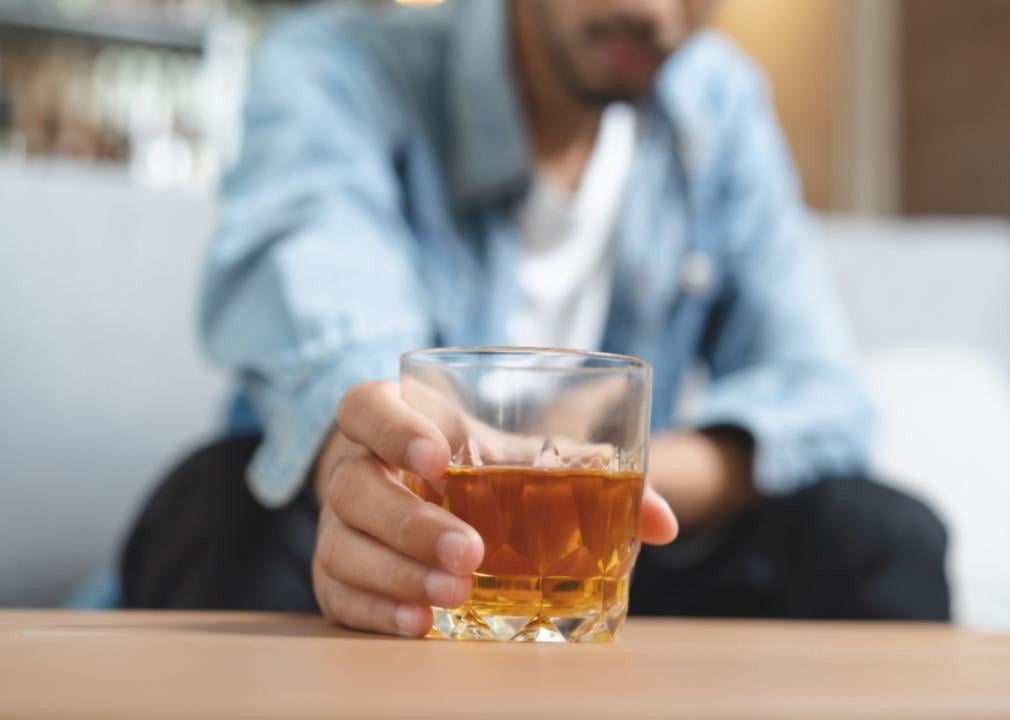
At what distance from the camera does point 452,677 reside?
0.93ft

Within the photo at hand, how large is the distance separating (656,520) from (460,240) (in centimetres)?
69

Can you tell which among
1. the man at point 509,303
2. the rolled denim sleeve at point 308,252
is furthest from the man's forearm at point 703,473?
the rolled denim sleeve at point 308,252

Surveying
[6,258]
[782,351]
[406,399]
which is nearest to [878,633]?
[406,399]

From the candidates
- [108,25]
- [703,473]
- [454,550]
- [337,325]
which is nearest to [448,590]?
[454,550]

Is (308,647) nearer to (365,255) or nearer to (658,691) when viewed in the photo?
→ (658,691)

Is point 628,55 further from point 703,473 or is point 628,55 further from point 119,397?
point 119,397

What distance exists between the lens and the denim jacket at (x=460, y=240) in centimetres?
81

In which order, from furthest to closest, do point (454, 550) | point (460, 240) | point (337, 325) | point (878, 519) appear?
point (460, 240), point (878, 519), point (337, 325), point (454, 550)

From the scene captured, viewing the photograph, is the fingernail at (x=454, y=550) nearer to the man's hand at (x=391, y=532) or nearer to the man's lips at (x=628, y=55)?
the man's hand at (x=391, y=532)

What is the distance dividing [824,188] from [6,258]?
2.86 m

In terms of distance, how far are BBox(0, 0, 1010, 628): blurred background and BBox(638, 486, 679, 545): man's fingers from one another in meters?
0.78

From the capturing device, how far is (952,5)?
3.30 m

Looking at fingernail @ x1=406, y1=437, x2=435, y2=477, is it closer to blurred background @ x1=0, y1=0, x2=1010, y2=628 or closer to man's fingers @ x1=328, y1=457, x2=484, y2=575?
man's fingers @ x1=328, y1=457, x2=484, y2=575

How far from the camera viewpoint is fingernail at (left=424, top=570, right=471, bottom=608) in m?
0.45
